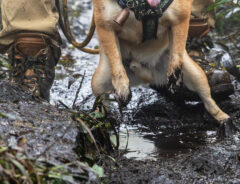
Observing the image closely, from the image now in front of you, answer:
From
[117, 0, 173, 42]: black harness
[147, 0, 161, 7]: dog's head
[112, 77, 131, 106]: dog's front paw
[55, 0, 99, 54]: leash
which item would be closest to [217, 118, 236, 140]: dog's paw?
[112, 77, 131, 106]: dog's front paw

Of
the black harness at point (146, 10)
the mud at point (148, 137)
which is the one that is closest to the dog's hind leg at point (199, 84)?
the mud at point (148, 137)

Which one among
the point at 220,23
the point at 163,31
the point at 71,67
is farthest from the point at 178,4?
the point at 220,23

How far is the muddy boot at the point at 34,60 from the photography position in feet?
12.2

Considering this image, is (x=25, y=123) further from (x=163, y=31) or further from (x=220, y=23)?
(x=220, y=23)

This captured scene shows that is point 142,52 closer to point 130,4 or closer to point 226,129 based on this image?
point 130,4

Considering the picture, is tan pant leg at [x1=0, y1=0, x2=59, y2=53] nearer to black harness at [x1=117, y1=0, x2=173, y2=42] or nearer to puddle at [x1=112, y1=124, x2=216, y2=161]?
black harness at [x1=117, y1=0, x2=173, y2=42]

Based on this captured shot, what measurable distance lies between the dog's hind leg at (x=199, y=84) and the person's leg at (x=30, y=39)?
125 cm

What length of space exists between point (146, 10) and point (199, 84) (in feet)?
2.78

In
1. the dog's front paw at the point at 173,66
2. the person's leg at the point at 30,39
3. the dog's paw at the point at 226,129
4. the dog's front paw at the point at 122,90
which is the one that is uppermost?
the person's leg at the point at 30,39

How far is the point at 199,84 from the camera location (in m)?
3.51

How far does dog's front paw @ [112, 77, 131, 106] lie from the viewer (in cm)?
315

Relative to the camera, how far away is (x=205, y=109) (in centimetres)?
369

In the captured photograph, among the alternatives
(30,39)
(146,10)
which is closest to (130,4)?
(146,10)

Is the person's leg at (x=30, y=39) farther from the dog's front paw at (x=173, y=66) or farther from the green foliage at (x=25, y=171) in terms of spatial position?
the green foliage at (x=25, y=171)
